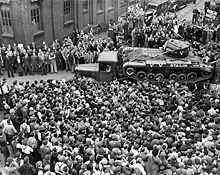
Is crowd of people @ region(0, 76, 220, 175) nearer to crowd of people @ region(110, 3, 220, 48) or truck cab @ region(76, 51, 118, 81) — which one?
truck cab @ region(76, 51, 118, 81)

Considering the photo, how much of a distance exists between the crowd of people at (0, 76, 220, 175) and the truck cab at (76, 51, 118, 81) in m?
2.13

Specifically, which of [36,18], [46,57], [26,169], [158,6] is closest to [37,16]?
[36,18]

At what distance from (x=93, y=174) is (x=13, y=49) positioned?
11781 mm

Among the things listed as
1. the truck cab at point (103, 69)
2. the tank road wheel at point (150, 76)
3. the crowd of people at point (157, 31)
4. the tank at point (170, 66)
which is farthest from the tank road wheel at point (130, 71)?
the crowd of people at point (157, 31)

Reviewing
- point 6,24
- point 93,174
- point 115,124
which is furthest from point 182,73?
point 6,24

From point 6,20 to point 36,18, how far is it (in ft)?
5.90

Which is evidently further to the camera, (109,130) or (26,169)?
(109,130)

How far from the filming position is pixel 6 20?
21.1 metres

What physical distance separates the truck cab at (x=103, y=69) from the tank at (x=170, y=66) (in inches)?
21.6

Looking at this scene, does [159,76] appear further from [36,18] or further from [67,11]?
[67,11]

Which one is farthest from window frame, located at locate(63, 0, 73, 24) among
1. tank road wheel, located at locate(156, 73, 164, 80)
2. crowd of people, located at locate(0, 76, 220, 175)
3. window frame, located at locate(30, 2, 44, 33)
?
crowd of people, located at locate(0, 76, 220, 175)

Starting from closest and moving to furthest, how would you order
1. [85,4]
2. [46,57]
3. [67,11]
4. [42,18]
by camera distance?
[46,57]
[42,18]
[67,11]
[85,4]

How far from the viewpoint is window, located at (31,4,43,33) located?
70.1ft

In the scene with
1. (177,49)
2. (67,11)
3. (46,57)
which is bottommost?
(46,57)
